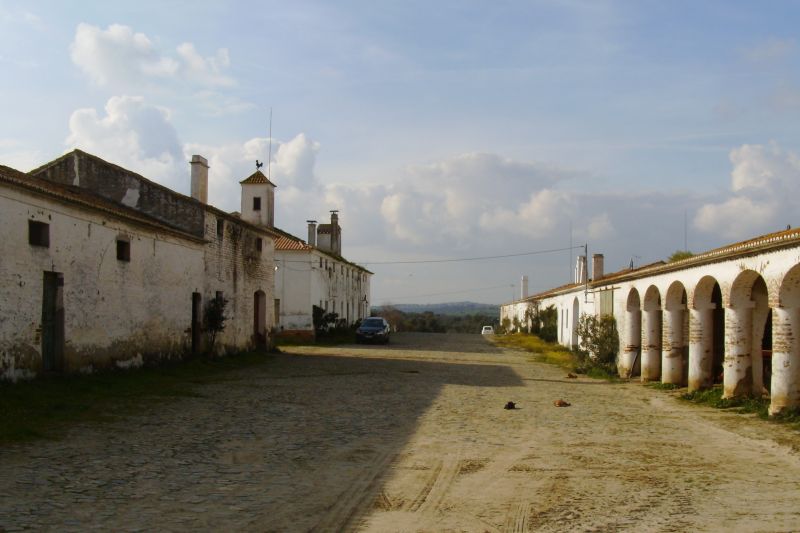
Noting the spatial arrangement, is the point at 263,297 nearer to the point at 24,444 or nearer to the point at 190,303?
the point at 190,303

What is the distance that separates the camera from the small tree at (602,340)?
2506 centimetres

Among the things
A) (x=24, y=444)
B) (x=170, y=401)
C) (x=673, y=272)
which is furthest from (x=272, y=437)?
(x=673, y=272)

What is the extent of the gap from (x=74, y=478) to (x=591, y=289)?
2488 centimetres

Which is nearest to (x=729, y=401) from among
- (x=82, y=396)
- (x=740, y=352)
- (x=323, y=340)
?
(x=740, y=352)

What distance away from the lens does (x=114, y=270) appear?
62.1 feet

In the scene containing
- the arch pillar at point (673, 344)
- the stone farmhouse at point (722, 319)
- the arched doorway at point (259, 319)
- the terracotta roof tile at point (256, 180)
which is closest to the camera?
the stone farmhouse at point (722, 319)

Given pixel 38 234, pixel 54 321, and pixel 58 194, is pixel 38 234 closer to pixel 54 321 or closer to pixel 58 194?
pixel 58 194

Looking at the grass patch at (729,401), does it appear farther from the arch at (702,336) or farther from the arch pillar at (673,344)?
the arch pillar at (673,344)

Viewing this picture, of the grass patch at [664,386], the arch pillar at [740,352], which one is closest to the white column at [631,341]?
the grass patch at [664,386]

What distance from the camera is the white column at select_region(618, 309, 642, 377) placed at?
23547mm

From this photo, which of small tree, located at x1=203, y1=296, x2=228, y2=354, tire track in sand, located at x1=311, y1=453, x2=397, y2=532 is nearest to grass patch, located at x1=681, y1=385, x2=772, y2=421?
tire track in sand, located at x1=311, y1=453, x2=397, y2=532

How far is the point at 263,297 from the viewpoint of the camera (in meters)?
31.2

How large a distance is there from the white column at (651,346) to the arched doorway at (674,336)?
1.44m

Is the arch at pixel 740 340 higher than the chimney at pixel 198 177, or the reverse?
the chimney at pixel 198 177
